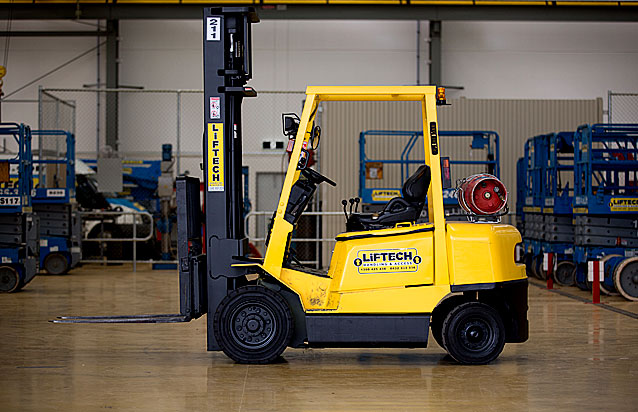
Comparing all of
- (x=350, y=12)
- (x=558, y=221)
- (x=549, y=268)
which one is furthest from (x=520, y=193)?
(x=350, y=12)

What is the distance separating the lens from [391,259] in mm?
6484

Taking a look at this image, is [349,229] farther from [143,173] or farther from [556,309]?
[143,173]

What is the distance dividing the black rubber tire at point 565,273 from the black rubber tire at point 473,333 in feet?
25.8

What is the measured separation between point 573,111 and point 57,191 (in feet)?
36.6

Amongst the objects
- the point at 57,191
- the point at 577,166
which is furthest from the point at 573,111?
the point at 57,191

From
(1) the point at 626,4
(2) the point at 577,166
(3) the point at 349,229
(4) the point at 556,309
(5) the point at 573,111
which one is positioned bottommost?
(4) the point at 556,309

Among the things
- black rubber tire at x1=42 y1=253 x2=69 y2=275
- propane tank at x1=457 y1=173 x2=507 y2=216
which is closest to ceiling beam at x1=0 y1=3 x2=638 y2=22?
black rubber tire at x1=42 y1=253 x2=69 y2=275

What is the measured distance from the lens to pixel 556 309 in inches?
419

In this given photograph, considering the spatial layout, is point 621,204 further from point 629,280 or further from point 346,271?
point 346,271

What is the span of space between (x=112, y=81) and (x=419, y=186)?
56.7 feet

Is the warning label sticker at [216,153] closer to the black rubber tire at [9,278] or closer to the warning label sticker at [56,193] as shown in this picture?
the black rubber tire at [9,278]

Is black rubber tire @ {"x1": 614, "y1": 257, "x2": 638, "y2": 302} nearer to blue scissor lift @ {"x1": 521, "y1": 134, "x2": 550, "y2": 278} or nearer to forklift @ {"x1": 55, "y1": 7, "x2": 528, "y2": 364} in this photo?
blue scissor lift @ {"x1": 521, "y1": 134, "x2": 550, "y2": 278}

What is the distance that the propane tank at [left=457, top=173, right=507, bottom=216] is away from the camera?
657 cm

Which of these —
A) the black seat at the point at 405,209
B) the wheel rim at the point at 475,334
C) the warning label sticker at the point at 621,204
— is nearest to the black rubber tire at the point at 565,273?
the warning label sticker at the point at 621,204
